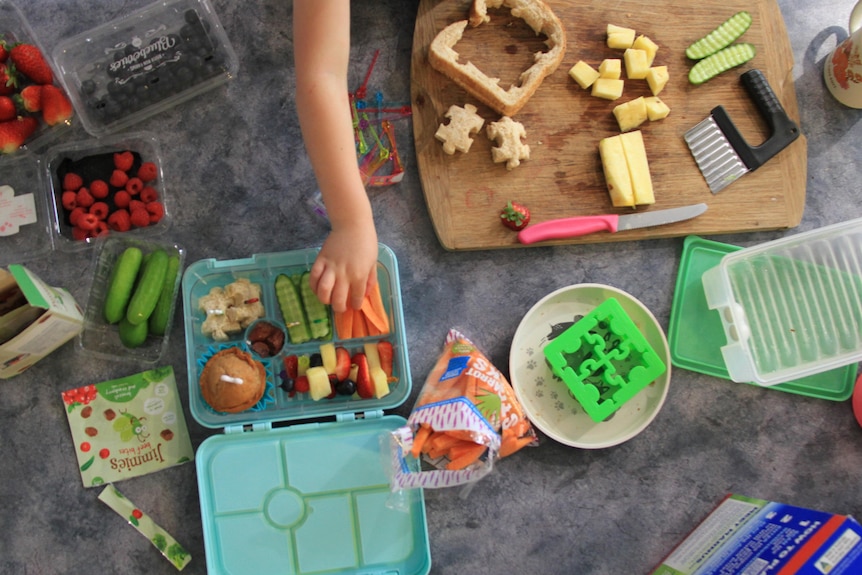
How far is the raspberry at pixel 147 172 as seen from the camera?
1.20 metres

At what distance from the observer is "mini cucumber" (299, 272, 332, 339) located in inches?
43.9

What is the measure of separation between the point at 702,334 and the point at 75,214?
4.03 feet

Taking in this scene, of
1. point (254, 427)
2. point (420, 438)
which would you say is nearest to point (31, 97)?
point (254, 427)

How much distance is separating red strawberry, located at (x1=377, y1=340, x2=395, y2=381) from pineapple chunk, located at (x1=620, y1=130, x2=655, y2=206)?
21.5 inches

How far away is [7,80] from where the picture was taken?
1157 millimetres

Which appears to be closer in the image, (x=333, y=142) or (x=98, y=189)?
(x=333, y=142)

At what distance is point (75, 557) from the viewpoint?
3.76 feet

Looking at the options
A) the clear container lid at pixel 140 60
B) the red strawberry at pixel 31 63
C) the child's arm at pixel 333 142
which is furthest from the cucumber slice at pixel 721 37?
the red strawberry at pixel 31 63

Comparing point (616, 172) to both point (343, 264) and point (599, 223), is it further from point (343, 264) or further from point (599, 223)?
point (343, 264)

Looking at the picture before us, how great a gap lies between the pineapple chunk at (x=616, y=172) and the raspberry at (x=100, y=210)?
95cm

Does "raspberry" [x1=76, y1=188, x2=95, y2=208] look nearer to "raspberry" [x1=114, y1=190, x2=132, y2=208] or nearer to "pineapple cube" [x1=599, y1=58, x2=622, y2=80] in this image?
"raspberry" [x1=114, y1=190, x2=132, y2=208]

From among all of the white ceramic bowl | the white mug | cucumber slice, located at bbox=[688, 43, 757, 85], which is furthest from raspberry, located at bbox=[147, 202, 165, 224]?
the white mug

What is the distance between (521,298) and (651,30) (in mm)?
591

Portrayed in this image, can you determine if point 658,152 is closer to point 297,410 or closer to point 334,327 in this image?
point 334,327
